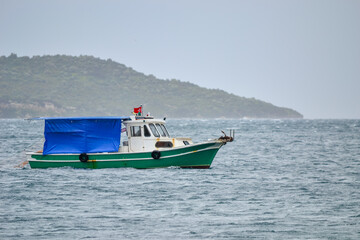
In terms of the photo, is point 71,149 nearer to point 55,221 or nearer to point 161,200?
point 161,200

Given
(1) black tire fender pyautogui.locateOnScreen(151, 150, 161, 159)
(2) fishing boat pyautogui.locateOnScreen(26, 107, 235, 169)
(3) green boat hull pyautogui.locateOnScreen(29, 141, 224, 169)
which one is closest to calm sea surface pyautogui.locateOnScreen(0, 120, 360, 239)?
(3) green boat hull pyautogui.locateOnScreen(29, 141, 224, 169)

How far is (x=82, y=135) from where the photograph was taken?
35219 millimetres

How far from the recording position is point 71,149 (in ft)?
115

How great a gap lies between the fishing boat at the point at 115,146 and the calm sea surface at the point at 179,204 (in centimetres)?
61

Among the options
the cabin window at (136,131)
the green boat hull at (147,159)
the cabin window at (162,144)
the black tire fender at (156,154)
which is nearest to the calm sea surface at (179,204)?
the green boat hull at (147,159)

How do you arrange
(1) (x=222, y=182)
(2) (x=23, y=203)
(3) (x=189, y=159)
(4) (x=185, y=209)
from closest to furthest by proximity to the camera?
(4) (x=185, y=209), (2) (x=23, y=203), (1) (x=222, y=182), (3) (x=189, y=159)

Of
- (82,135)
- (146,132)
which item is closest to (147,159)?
(146,132)

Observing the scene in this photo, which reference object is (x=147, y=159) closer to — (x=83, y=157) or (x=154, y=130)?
(x=154, y=130)

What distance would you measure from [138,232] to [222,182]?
12.7 m

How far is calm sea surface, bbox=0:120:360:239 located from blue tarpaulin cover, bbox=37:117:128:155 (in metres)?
1.37

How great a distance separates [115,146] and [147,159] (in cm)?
202

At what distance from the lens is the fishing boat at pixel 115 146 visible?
3438cm

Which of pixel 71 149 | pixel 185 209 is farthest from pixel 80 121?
pixel 185 209

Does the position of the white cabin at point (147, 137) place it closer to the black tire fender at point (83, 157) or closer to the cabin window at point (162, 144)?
the cabin window at point (162, 144)
